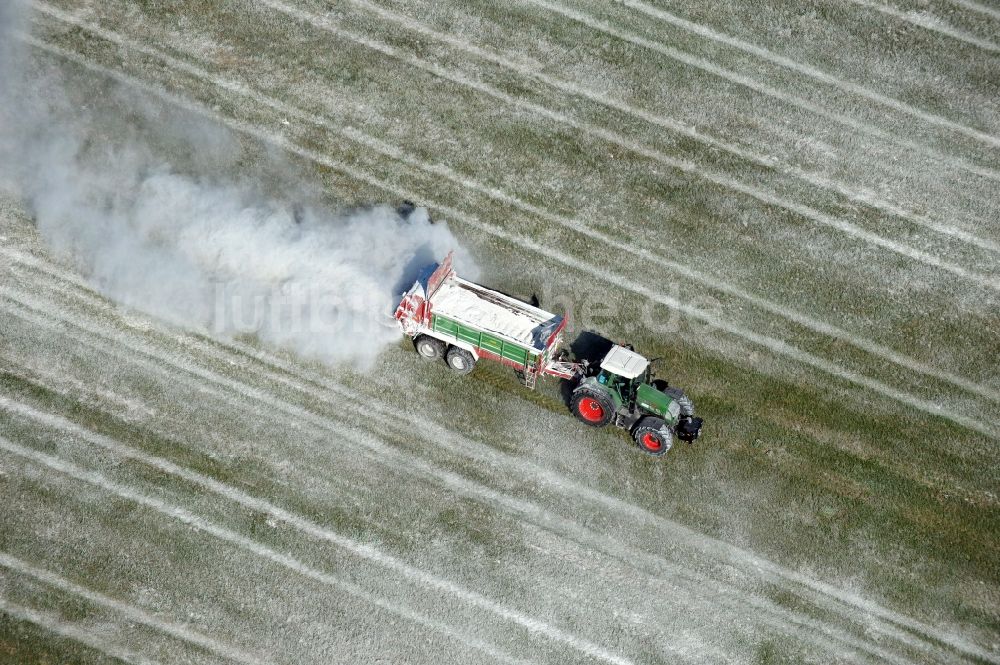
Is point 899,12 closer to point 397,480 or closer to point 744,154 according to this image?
point 744,154

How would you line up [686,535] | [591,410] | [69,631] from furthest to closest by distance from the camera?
1. [591,410]
2. [686,535]
3. [69,631]

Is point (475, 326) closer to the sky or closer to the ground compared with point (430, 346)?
closer to the sky

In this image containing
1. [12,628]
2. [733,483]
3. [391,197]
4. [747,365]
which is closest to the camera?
[12,628]

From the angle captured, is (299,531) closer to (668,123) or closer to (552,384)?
(552,384)

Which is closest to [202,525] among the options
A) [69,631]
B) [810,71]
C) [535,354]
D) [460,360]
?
[69,631]

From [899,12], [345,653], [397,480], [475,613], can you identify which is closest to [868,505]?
[475,613]

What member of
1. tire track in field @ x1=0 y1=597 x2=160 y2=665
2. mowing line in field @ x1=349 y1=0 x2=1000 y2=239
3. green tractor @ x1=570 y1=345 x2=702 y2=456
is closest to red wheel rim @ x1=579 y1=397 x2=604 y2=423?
green tractor @ x1=570 y1=345 x2=702 y2=456

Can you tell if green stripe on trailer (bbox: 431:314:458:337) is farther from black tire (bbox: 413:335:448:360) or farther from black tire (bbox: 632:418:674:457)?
black tire (bbox: 632:418:674:457)
